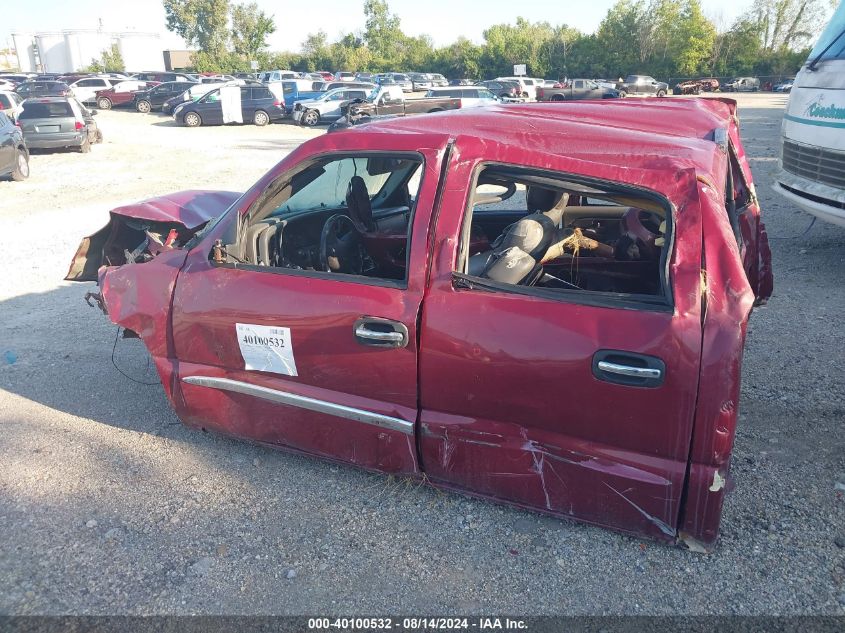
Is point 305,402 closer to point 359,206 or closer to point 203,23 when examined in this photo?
point 359,206

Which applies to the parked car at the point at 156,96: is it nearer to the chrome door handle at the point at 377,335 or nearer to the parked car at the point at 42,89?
the parked car at the point at 42,89

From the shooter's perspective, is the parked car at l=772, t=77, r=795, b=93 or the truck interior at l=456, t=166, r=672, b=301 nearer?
the truck interior at l=456, t=166, r=672, b=301

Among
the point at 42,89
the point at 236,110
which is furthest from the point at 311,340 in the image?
the point at 42,89

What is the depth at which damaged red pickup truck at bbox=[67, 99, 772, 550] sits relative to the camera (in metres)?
A: 2.48

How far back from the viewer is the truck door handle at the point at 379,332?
9.18 feet

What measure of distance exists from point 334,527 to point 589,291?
1.50m

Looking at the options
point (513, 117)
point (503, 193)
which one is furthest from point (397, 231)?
point (513, 117)

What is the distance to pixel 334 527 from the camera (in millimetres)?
3018

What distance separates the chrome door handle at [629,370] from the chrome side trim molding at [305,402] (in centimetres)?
88

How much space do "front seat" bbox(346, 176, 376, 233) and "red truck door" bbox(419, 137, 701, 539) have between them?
3.39 feet

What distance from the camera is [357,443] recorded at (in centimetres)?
313

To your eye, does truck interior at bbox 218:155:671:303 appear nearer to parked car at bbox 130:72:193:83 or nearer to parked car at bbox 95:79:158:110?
parked car at bbox 95:79:158:110

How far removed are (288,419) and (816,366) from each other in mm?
3308

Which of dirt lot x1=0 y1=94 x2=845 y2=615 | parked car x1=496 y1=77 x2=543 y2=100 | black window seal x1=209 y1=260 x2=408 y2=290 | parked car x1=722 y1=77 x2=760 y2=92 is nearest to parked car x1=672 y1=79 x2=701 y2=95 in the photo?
parked car x1=722 y1=77 x2=760 y2=92
